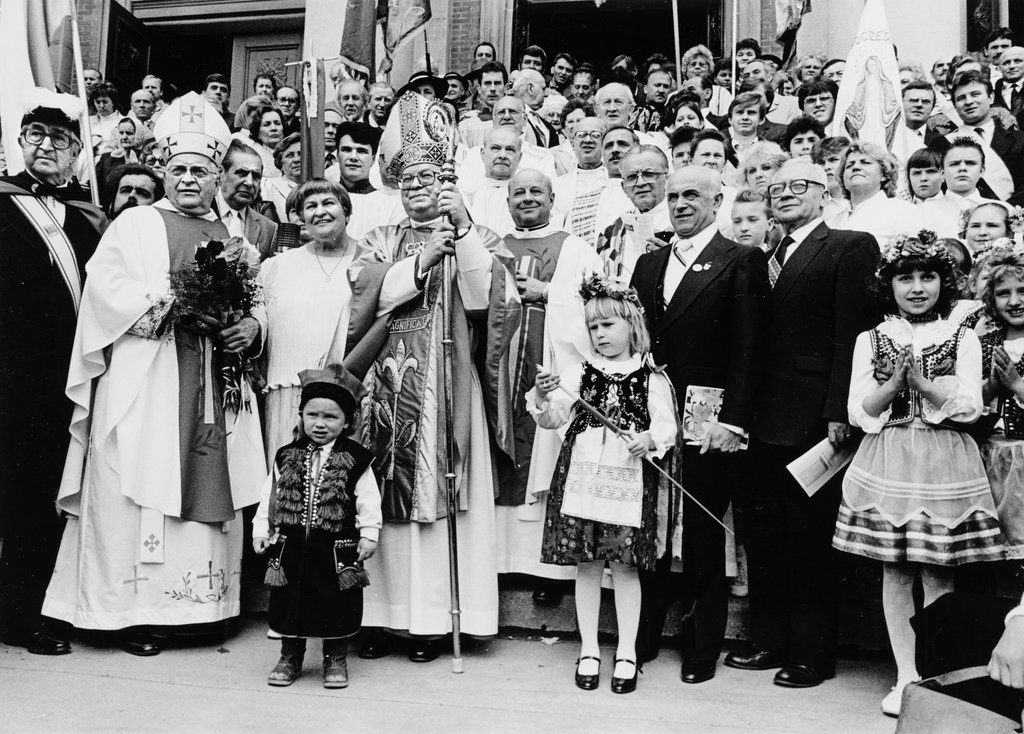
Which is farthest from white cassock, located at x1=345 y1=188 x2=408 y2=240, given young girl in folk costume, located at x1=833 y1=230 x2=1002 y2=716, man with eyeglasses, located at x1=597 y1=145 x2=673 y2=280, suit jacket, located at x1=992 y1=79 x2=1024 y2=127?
suit jacket, located at x1=992 y1=79 x2=1024 y2=127

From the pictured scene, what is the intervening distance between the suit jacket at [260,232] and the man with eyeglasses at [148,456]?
3.18 feet

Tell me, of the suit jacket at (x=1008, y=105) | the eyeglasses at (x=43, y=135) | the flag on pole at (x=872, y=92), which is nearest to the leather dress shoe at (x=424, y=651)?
the eyeglasses at (x=43, y=135)

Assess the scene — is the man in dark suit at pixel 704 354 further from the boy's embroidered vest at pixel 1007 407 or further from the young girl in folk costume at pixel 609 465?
the boy's embroidered vest at pixel 1007 407

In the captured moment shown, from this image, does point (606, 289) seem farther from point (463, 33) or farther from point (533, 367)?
point (463, 33)

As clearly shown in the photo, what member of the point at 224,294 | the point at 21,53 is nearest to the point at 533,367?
the point at 224,294

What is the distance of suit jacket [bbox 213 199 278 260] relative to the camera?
621 centimetres

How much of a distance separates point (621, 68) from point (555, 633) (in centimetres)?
739

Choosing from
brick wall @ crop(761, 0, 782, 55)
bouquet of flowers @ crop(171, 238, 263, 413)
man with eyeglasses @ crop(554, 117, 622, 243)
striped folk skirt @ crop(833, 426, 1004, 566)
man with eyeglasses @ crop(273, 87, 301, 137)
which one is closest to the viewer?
striped folk skirt @ crop(833, 426, 1004, 566)

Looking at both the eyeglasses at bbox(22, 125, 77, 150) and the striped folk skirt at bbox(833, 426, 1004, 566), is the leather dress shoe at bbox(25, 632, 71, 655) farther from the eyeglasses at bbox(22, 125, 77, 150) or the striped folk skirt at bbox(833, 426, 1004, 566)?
the striped folk skirt at bbox(833, 426, 1004, 566)

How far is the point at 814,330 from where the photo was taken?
4586 mm

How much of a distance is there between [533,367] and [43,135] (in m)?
2.56

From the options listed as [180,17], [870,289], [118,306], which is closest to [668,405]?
[870,289]

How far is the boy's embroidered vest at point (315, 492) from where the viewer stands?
4426mm

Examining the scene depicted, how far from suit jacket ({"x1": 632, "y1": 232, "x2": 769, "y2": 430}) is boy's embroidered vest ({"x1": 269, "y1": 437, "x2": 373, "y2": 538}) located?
4.57 ft
